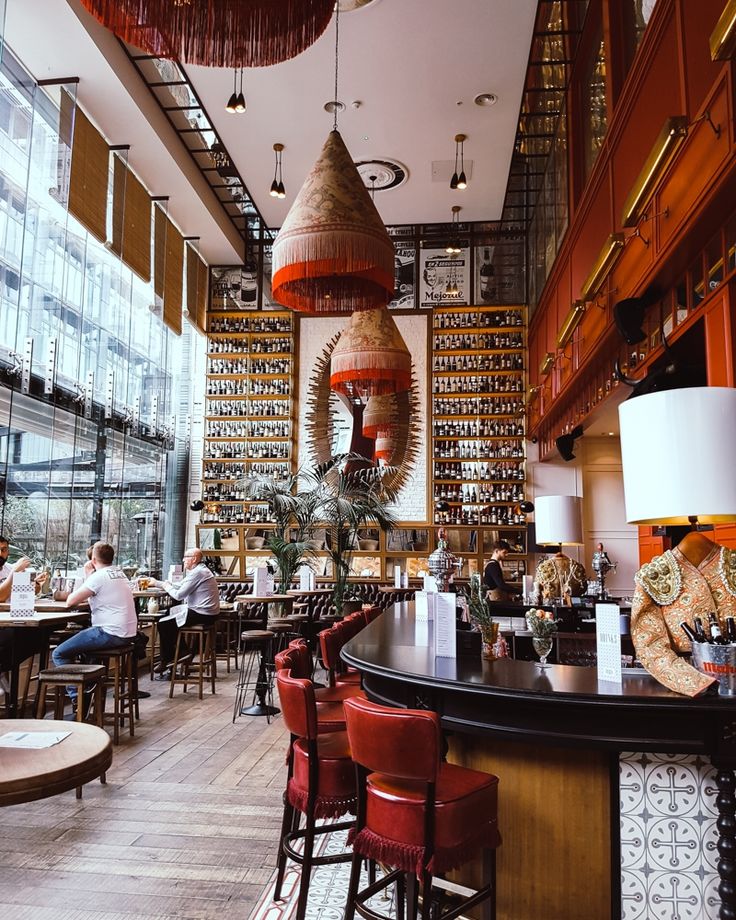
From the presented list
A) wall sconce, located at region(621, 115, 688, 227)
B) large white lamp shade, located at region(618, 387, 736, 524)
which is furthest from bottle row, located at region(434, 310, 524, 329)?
large white lamp shade, located at region(618, 387, 736, 524)

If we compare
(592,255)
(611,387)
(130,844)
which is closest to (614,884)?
(130,844)

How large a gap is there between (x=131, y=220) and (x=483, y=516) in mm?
6740

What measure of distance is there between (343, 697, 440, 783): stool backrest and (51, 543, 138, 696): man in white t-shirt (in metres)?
3.93

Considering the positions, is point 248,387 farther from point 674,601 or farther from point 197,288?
point 674,601

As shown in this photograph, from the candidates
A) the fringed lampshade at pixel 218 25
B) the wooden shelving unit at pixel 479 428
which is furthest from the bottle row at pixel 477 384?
the fringed lampshade at pixel 218 25

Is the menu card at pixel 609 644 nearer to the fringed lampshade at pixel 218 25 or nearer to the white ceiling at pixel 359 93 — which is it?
the fringed lampshade at pixel 218 25

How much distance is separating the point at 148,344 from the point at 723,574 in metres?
9.76

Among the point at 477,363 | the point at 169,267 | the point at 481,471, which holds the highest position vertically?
the point at 169,267

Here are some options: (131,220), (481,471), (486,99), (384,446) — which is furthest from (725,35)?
(481,471)

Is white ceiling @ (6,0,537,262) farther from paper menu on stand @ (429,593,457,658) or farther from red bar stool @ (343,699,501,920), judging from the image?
red bar stool @ (343,699,501,920)

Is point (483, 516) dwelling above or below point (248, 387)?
below

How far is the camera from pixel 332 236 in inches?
155

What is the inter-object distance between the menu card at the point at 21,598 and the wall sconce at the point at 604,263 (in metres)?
4.81

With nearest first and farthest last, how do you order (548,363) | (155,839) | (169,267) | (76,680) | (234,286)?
1. (155,839)
2. (76,680)
3. (548,363)
4. (169,267)
5. (234,286)
